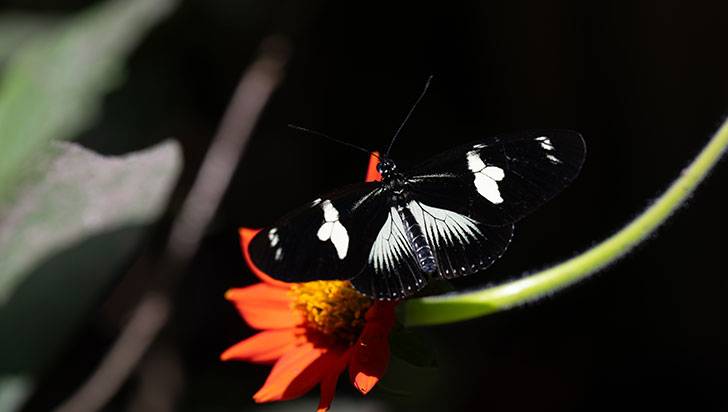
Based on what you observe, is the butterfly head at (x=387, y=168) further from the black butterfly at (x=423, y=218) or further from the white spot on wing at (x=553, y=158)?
the white spot on wing at (x=553, y=158)

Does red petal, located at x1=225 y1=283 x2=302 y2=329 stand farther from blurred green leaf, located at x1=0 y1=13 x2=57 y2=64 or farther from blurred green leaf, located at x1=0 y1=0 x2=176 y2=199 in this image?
blurred green leaf, located at x1=0 y1=13 x2=57 y2=64

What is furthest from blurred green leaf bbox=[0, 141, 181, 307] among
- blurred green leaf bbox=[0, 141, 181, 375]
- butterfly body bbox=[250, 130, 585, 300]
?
butterfly body bbox=[250, 130, 585, 300]

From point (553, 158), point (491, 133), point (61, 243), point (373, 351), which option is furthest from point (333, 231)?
point (491, 133)

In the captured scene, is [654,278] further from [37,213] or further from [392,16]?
[37,213]

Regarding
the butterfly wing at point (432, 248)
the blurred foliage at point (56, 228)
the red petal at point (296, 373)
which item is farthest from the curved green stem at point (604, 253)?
the blurred foliage at point (56, 228)

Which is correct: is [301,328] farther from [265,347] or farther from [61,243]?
[61,243]

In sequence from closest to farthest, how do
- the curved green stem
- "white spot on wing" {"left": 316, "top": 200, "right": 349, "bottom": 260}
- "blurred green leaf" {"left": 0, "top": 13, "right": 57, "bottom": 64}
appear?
the curved green stem
"white spot on wing" {"left": 316, "top": 200, "right": 349, "bottom": 260}
"blurred green leaf" {"left": 0, "top": 13, "right": 57, "bottom": 64}

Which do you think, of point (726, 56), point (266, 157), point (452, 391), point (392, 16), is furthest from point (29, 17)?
point (726, 56)
